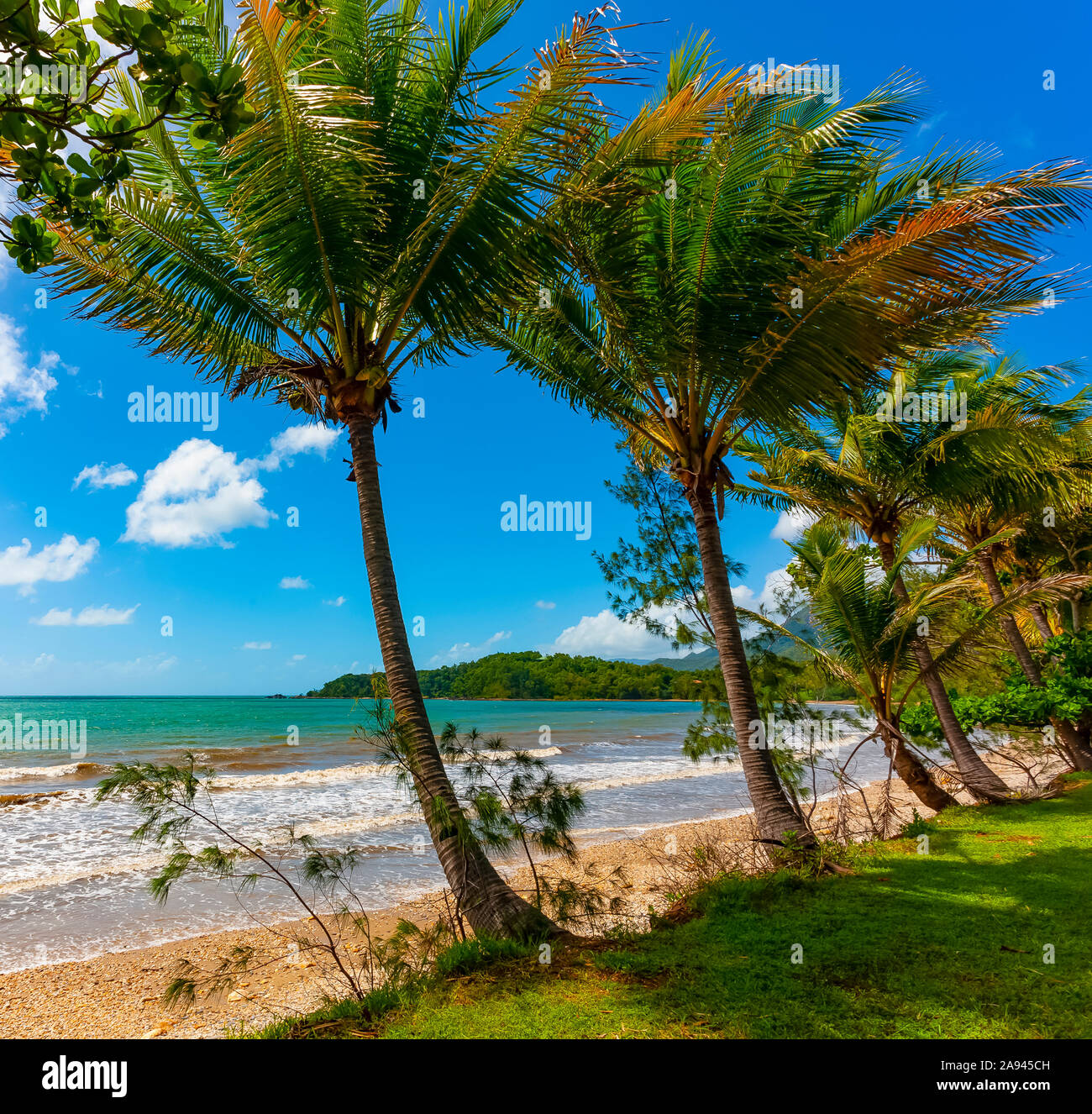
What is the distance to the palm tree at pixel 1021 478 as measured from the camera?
882 cm

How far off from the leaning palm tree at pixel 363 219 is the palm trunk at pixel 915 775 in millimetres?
6475

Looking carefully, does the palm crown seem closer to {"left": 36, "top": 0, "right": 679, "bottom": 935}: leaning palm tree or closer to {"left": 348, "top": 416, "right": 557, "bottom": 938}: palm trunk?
{"left": 36, "top": 0, "right": 679, "bottom": 935}: leaning palm tree

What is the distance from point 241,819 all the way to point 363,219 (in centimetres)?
1362

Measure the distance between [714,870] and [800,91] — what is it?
7.44m

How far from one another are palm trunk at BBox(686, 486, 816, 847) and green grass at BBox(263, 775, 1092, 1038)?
74 cm

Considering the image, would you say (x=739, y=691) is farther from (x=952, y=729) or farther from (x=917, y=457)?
(x=952, y=729)

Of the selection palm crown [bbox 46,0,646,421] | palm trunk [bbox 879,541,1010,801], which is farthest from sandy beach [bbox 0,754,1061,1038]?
palm crown [bbox 46,0,646,421]

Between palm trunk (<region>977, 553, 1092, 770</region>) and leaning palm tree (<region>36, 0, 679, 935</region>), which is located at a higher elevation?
leaning palm tree (<region>36, 0, 679, 935</region>)

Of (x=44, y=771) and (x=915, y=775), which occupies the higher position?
(x=915, y=775)

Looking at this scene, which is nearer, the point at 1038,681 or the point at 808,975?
the point at 808,975

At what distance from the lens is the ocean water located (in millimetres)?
7812

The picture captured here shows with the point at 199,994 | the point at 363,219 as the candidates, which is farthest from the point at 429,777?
the point at 363,219

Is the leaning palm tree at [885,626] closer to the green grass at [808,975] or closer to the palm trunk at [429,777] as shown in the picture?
the green grass at [808,975]

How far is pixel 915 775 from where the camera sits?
9414 mm
